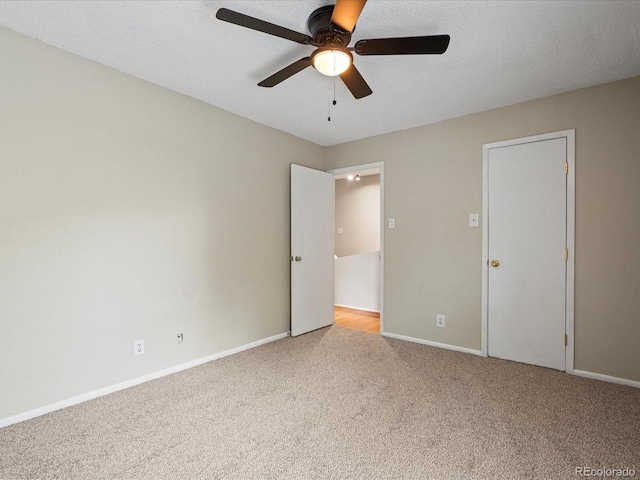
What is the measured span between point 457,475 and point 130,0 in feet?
9.62

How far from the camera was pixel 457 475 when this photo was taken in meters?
1.59

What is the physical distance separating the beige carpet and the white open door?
1084 millimetres

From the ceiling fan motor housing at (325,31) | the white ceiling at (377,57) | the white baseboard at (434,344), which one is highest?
the white ceiling at (377,57)

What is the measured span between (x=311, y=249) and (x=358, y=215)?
2.08m

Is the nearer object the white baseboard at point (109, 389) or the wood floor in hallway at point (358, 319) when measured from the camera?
the white baseboard at point (109, 389)

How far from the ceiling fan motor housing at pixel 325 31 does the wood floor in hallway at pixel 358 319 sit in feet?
10.6

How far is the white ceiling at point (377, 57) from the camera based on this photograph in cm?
179

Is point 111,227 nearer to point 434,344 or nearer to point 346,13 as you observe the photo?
point 346,13

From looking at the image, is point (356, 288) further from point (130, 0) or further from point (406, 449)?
point (130, 0)

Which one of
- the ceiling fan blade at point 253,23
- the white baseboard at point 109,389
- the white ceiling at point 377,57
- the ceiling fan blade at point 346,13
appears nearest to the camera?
the ceiling fan blade at point 346,13

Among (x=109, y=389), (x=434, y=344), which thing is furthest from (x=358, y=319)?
(x=109, y=389)

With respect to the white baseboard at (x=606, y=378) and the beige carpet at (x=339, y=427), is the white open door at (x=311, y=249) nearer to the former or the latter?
the beige carpet at (x=339, y=427)

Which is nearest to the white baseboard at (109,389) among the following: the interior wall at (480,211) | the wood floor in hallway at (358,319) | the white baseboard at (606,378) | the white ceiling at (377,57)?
the wood floor in hallway at (358,319)

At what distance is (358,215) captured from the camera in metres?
5.88
